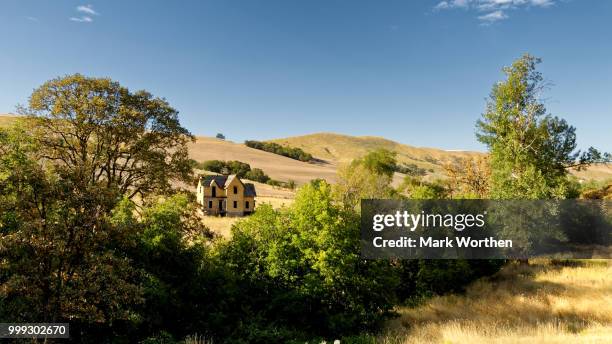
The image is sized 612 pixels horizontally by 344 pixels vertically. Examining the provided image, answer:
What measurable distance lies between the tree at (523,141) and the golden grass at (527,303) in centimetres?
610

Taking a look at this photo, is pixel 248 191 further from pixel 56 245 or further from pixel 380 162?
pixel 56 245

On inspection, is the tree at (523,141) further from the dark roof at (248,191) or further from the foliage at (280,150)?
the foliage at (280,150)

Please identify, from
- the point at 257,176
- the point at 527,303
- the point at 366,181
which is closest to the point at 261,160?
the point at 257,176

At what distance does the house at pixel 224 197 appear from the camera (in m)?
65.1

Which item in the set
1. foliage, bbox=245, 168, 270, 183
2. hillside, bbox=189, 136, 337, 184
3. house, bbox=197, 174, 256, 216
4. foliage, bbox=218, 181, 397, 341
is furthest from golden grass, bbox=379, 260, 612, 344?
hillside, bbox=189, 136, 337, 184

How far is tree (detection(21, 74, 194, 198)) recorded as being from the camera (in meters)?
28.8

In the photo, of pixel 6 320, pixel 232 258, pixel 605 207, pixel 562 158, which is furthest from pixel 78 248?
pixel 605 207

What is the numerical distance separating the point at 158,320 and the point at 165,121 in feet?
62.6

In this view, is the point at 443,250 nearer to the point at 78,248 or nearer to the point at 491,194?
the point at 491,194

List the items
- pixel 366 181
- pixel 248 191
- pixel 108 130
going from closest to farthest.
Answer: pixel 108 130, pixel 366 181, pixel 248 191

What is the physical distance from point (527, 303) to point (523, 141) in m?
10.5

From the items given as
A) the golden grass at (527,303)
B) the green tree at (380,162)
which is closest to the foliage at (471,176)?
the golden grass at (527,303)

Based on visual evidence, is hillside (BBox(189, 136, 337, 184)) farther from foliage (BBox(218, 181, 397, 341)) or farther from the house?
foliage (BBox(218, 181, 397, 341))

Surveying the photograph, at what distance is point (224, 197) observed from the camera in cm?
6581
